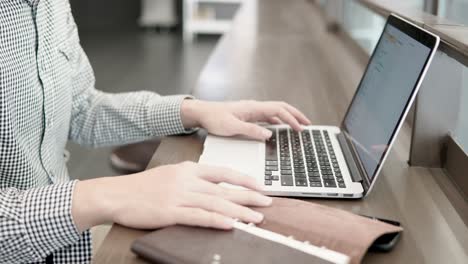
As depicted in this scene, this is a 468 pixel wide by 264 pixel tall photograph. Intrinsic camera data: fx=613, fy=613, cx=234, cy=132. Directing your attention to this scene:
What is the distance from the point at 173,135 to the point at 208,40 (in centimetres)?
550

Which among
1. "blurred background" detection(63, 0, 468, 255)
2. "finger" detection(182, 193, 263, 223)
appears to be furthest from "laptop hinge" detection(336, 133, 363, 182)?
"blurred background" detection(63, 0, 468, 255)

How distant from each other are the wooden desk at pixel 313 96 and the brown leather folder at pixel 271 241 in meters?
0.03

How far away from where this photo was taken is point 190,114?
119 cm

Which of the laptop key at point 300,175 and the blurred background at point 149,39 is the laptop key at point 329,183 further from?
the blurred background at point 149,39

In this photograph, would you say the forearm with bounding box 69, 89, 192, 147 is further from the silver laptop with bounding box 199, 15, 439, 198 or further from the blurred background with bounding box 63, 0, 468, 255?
the blurred background with bounding box 63, 0, 468, 255

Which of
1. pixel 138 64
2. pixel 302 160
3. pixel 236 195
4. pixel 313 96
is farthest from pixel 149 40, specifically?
pixel 236 195

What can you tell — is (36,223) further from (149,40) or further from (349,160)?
(149,40)

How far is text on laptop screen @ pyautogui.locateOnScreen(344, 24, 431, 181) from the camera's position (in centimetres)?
89

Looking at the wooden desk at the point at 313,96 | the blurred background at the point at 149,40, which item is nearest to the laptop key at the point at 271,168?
the wooden desk at the point at 313,96

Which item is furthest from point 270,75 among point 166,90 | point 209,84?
point 166,90

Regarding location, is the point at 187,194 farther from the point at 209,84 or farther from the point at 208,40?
the point at 208,40

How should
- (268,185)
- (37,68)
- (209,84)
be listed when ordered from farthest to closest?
(209,84)
(37,68)
(268,185)

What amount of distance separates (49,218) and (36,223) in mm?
17

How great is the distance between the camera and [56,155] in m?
1.24
